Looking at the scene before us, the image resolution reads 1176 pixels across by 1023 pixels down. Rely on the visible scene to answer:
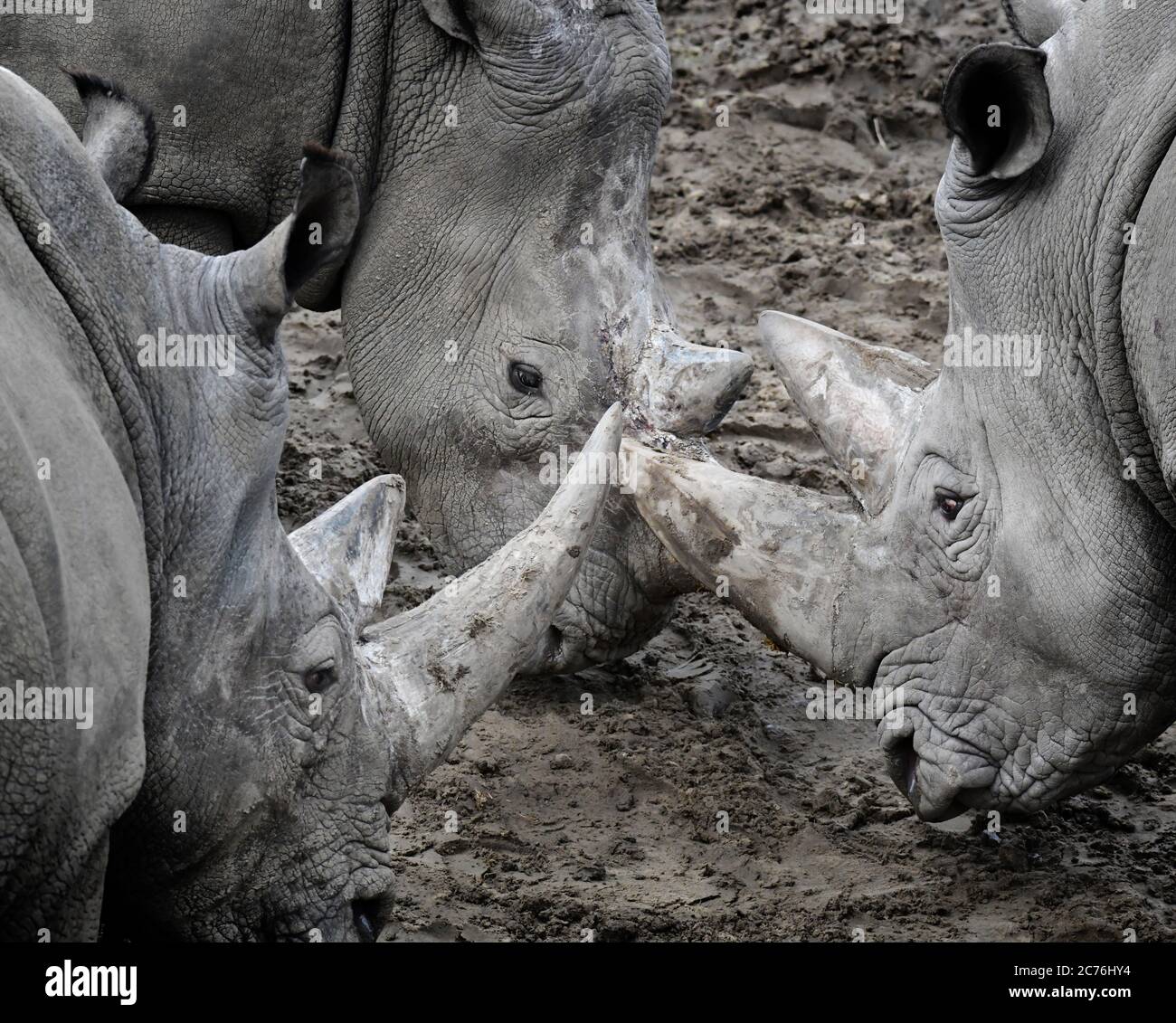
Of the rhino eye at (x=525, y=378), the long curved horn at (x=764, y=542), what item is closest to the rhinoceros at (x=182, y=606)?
the long curved horn at (x=764, y=542)

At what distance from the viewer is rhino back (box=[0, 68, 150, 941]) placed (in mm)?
2830

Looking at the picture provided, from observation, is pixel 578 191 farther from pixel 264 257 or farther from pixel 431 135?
pixel 264 257

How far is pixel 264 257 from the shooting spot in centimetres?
323

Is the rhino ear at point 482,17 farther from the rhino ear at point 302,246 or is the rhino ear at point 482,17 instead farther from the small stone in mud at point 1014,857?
the small stone in mud at point 1014,857

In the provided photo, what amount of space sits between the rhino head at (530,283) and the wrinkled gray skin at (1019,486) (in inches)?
20.3

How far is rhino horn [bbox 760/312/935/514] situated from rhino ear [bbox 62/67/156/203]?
5.09ft

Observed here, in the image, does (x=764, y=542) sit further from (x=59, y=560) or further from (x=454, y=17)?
(x=59, y=560)

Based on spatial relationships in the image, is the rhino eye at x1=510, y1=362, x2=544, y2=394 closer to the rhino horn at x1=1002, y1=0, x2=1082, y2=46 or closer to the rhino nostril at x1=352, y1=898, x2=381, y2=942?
the rhino horn at x1=1002, y1=0, x2=1082, y2=46

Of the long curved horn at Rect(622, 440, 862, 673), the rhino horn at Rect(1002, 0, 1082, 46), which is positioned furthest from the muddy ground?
the rhino horn at Rect(1002, 0, 1082, 46)

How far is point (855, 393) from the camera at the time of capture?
Answer: 4508 mm

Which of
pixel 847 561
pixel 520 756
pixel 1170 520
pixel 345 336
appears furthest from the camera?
pixel 345 336

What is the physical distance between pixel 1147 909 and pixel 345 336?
8.14ft

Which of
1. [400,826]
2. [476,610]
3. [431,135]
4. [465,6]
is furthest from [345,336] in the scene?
[476,610]

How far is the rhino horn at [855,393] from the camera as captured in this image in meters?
4.43
